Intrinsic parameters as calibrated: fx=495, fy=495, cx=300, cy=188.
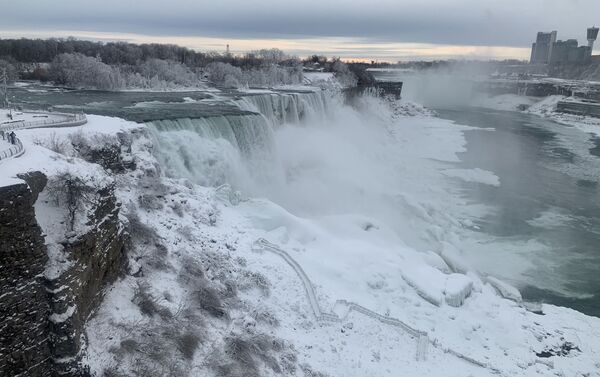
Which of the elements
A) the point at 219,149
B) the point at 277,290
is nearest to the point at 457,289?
the point at 277,290

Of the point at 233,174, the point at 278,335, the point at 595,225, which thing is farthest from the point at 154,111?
the point at 595,225

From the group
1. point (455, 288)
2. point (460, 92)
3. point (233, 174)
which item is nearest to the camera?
point (455, 288)

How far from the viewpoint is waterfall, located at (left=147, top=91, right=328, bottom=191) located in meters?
20.6

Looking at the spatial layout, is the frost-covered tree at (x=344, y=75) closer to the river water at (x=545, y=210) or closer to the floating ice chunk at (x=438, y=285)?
the river water at (x=545, y=210)

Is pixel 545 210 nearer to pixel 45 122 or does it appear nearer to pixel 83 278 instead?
pixel 45 122

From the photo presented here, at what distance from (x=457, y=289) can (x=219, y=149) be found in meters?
12.0

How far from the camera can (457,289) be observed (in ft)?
51.8

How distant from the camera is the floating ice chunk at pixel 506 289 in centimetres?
1680

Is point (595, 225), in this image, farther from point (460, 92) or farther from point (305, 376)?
point (460, 92)

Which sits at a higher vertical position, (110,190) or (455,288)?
(110,190)

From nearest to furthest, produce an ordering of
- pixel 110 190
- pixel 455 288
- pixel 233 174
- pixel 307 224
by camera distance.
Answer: pixel 110 190 < pixel 455 288 < pixel 307 224 < pixel 233 174

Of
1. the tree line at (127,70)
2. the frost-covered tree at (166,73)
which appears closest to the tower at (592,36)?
the tree line at (127,70)

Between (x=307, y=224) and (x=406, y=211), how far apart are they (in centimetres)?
808

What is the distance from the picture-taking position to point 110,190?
448 inches
